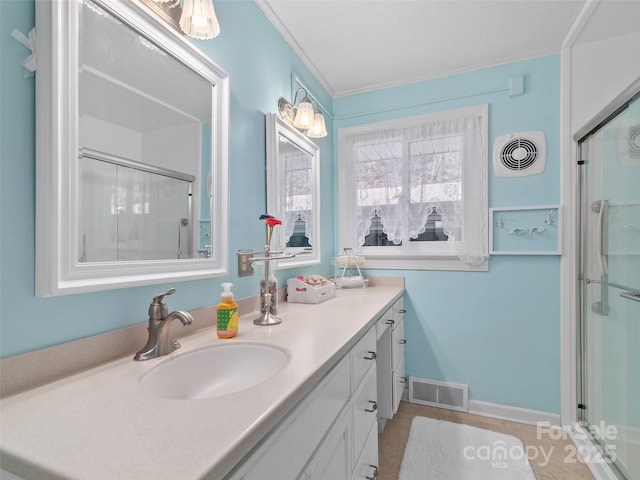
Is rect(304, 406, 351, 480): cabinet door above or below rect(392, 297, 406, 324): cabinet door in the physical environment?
below

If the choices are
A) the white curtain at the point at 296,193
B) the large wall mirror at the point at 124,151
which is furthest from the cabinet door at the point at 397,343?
the large wall mirror at the point at 124,151

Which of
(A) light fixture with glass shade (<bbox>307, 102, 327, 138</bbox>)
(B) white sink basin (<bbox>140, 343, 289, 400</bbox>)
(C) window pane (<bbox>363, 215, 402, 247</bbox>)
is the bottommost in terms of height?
(B) white sink basin (<bbox>140, 343, 289, 400</bbox>)

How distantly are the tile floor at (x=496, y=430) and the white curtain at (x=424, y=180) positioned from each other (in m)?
1.07

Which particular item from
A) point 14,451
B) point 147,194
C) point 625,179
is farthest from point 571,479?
point 147,194

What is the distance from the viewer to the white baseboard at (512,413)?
6.50ft

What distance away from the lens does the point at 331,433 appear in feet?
2.96

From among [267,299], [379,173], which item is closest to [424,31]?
[379,173]

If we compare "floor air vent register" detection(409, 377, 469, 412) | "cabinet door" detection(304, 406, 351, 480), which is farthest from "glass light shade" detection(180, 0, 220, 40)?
"floor air vent register" detection(409, 377, 469, 412)

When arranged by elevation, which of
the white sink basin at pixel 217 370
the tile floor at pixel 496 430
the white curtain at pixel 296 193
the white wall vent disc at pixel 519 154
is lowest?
the tile floor at pixel 496 430

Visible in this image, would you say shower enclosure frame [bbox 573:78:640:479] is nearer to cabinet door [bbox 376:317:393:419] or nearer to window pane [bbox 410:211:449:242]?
window pane [bbox 410:211:449:242]

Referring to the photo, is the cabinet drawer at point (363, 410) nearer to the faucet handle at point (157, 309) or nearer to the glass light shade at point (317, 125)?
the faucet handle at point (157, 309)

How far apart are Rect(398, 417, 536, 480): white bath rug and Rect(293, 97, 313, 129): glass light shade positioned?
6.51ft

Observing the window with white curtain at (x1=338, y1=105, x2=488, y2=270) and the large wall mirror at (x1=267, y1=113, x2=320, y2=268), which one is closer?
the large wall mirror at (x1=267, y1=113, x2=320, y2=268)

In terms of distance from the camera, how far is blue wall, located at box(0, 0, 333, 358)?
0.68m
